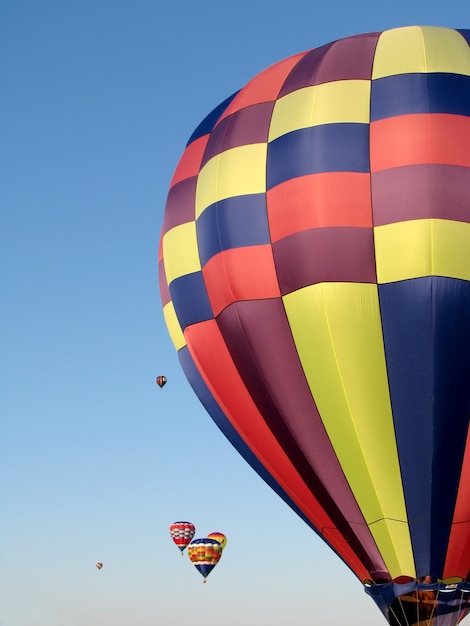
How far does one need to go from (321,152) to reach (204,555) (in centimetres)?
1332

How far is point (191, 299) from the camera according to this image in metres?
11.6

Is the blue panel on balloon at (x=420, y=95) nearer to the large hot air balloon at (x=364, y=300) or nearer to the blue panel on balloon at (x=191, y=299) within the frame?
the large hot air balloon at (x=364, y=300)

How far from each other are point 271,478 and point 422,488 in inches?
87.1

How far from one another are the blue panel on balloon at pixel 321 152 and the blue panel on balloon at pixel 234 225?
0.33 metres

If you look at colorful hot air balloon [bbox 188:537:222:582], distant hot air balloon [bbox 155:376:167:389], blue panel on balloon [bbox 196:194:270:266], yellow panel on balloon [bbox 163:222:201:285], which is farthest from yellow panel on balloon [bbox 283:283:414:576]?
colorful hot air balloon [bbox 188:537:222:582]

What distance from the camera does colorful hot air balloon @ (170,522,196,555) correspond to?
75.0 ft

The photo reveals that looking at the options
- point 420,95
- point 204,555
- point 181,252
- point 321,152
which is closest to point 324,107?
point 321,152

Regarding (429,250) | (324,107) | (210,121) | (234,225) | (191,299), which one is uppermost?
(210,121)

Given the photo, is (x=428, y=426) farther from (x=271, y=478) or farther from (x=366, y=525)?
(x=271, y=478)

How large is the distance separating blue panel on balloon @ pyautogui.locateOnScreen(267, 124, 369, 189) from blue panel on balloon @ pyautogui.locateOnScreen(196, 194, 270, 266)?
1.07 ft

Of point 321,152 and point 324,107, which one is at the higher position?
point 324,107

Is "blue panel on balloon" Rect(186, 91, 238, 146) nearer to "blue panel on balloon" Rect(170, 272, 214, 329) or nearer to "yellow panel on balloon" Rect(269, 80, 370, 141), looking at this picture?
"yellow panel on balloon" Rect(269, 80, 370, 141)

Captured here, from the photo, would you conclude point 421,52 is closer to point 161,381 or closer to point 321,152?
point 321,152

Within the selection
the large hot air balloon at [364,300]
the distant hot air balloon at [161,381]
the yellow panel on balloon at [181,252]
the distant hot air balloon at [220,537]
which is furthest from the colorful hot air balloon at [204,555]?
the yellow panel on balloon at [181,252]
